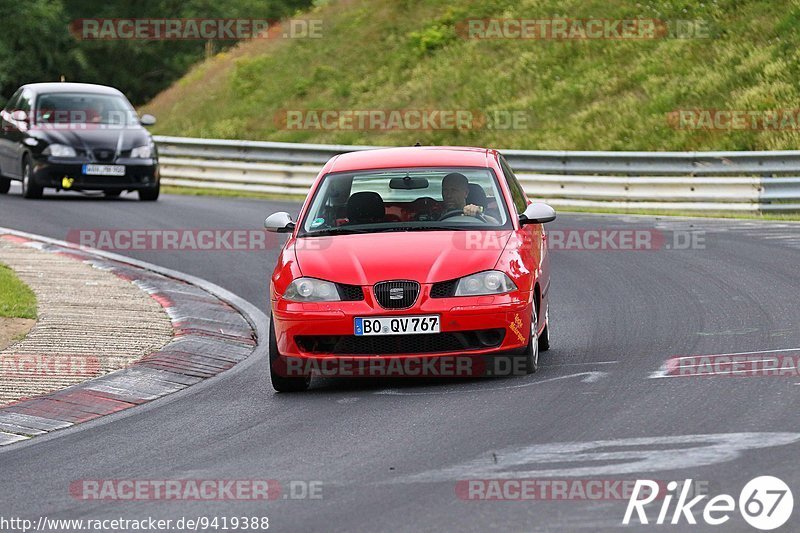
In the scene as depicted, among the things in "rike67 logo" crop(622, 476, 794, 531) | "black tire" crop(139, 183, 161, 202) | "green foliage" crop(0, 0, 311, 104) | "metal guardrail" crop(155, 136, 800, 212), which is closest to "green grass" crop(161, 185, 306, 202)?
"metal guardrail" crop(155, 136, 800, 212)

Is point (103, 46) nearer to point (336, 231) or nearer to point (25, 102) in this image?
point (25, 102)

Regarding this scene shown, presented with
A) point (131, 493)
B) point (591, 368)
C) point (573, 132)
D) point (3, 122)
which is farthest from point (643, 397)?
point (573, 132)

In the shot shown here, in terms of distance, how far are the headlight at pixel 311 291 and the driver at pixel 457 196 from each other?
132 centimetres

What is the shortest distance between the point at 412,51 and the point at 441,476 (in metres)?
30.3

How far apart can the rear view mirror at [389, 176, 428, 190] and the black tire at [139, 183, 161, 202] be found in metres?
13.4

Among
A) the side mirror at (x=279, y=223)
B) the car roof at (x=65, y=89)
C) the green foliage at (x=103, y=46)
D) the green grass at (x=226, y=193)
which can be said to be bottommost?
the green grass at (x=226, y=193)

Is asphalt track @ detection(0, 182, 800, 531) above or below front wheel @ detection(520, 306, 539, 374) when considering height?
below

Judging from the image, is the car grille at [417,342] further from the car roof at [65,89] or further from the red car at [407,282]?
the car roof at [65,89]

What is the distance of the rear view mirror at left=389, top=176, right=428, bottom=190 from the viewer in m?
10.3

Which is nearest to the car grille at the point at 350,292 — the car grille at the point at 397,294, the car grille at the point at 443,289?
the car grille at the point at 397,294

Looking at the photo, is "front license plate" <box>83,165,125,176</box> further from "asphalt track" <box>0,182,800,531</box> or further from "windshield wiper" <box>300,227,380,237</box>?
"windshield wiper" <box>300,227,380,237</box>

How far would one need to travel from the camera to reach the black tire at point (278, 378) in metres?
9.46

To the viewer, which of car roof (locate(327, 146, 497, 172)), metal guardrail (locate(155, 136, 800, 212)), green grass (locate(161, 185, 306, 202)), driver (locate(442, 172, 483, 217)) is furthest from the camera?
green grass (locate(161, 185, 306, 202))

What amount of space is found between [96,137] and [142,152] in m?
0.76
